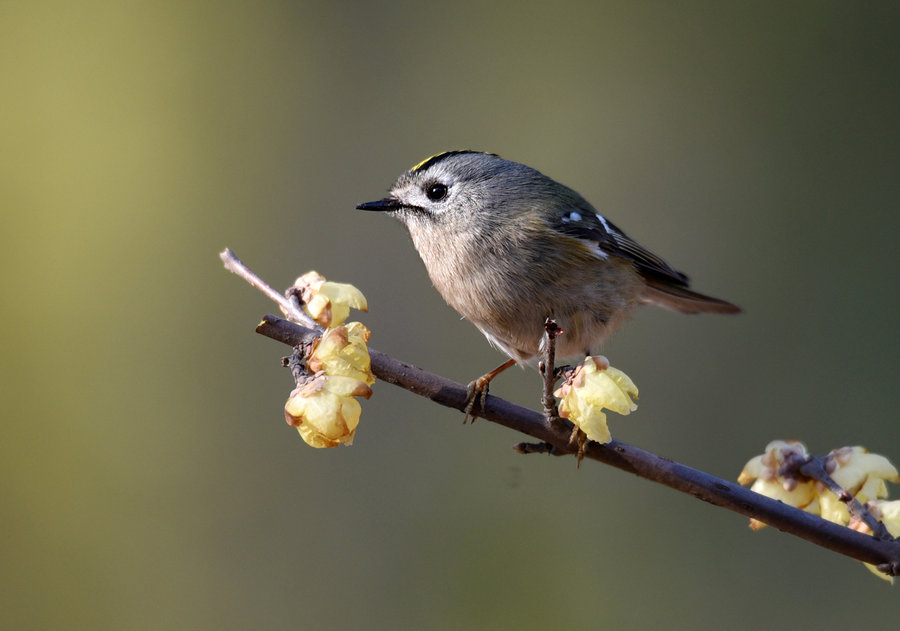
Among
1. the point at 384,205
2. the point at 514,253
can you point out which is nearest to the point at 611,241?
the point at 514,253

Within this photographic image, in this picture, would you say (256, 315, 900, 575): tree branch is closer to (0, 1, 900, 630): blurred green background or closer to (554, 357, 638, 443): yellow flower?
(554, 357, 638, 443): yellow flower

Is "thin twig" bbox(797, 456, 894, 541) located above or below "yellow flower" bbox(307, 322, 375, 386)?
above

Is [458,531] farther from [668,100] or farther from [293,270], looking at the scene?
[668,100]

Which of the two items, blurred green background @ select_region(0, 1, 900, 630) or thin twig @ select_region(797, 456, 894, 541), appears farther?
blurred green background @ select_region(0, 1, 900, 630)

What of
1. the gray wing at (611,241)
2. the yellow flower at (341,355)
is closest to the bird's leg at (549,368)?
the yellow flower at (341,355)

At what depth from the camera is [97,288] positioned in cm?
250

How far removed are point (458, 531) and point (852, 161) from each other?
6.16 ft

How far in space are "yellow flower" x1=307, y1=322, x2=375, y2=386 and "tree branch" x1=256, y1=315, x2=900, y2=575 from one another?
0.04m

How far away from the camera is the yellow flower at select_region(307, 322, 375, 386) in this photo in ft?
2.42

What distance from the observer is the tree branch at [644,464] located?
811 mm

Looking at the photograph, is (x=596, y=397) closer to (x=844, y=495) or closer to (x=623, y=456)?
(x=623, y=456)

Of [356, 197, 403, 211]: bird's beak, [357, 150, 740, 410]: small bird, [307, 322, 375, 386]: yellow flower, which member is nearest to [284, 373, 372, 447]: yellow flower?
[307, 322, 375, 386]: yellow flower

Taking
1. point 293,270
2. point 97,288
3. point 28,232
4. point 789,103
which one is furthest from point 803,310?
point 28,232

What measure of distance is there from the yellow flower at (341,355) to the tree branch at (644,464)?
0.04m
